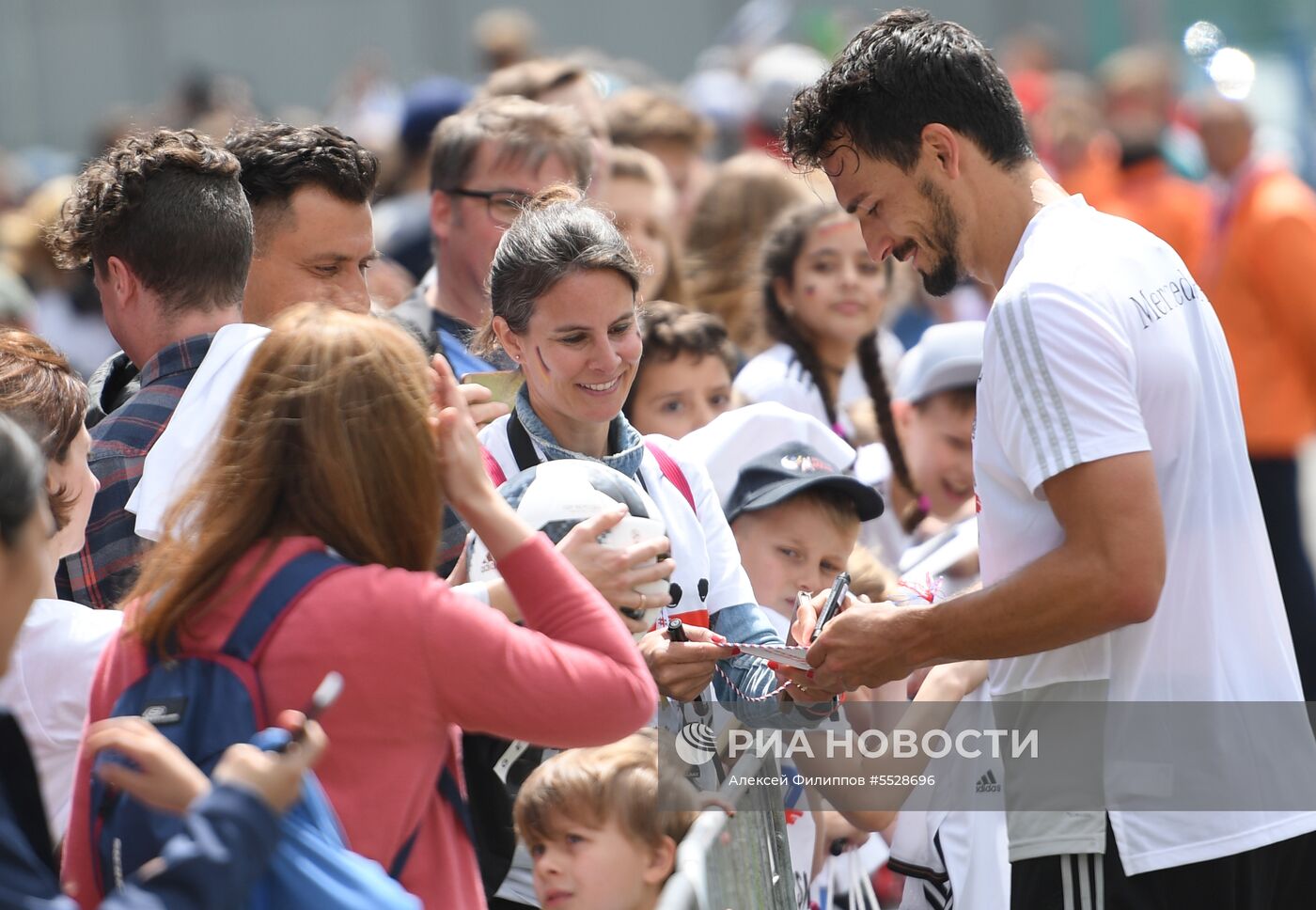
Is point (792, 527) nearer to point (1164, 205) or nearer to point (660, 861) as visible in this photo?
point (660, 861)

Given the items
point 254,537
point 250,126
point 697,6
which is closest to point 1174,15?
point 697,6

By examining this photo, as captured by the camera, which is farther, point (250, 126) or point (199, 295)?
point (250, 126)

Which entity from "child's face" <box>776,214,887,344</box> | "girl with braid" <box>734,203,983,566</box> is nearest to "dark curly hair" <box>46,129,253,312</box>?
"girl with braid" <box>734,203,983,566</box>

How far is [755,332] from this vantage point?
602cm

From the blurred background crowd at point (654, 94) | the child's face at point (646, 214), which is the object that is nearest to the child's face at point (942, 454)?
the blurred background crowd at point (654, 94)

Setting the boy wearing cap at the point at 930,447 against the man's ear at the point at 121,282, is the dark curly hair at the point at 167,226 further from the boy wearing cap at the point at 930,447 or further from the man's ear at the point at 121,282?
the boy wearing cap at the point at 930,447

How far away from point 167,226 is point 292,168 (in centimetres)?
65

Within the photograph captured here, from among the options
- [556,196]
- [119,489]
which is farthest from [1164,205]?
[119,489]

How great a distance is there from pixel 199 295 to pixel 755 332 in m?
2.91

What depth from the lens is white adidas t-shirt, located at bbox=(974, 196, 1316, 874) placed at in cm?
294

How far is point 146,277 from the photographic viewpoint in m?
3.45

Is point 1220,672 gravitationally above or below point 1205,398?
below

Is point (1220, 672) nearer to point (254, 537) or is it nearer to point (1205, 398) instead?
point (1205, 398)

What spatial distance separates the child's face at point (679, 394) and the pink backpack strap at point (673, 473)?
133 centimetres
